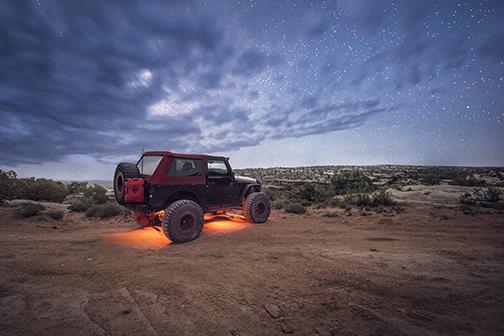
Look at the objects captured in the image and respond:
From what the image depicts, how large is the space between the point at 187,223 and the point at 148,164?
7.05 ft

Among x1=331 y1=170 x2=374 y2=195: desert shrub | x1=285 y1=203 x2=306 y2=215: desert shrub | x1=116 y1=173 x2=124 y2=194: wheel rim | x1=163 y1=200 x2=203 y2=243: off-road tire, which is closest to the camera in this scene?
x1=163 y1=200 x2=203 y2=243: off-road tire

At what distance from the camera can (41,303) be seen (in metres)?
2.72

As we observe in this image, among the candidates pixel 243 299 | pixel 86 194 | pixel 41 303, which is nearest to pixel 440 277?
pixel 243 299

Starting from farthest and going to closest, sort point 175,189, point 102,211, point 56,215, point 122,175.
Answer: point 102,211
point 56,215
point 175,189
point 122,175

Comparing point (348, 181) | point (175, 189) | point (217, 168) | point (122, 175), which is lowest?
point (348, 181)

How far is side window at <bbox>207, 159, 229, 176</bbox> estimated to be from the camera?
24.7ft

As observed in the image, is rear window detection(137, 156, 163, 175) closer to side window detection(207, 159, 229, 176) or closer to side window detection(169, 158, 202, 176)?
side window detection(169, 158, 202, 176)

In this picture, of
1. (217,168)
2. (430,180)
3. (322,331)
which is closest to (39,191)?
(217,168)

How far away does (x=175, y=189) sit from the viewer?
6.51 m

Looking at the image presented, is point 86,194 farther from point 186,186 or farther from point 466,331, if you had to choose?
point 466,331

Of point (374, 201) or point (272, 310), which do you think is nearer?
point (272, 310)

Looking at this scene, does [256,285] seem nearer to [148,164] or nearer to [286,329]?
[286,329]

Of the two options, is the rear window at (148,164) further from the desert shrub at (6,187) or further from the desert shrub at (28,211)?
the desert shrub at (6,187)

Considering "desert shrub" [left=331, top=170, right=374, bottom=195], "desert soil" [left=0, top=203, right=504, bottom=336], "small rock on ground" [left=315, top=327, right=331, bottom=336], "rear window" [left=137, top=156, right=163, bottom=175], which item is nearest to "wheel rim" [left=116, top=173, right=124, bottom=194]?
"rear window" [left=137, top=156, right=163, bottom=175]
